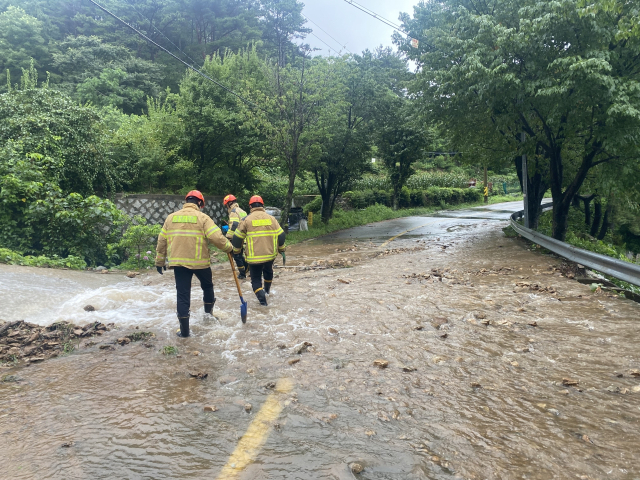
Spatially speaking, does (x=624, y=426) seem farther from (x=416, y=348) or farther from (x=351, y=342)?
(x=351, y=342)

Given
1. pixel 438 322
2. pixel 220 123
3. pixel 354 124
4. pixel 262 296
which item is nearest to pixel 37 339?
pixel 262 296

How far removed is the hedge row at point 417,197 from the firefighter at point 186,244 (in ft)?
84.6

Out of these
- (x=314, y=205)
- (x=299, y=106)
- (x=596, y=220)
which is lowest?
(x=596, y=220)

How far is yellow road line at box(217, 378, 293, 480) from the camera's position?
3.08 metres

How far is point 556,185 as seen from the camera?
1455cm

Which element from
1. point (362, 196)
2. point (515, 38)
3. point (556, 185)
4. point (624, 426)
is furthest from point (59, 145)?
point (362, 196)

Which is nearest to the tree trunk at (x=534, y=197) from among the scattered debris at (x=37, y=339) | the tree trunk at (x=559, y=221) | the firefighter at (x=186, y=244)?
the tree trunk at (x=559, y=221)

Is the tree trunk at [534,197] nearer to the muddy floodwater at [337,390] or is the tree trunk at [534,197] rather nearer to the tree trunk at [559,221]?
the tree trunk at [559,221]

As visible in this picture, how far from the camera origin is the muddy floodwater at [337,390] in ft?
10.3

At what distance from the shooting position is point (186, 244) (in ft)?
19.3

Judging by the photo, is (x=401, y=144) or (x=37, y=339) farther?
(x=401, y=144)

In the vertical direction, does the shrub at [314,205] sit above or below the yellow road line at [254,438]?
above

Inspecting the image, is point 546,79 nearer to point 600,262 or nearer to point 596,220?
point 600,262

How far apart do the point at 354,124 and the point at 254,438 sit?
1987 centimetres
